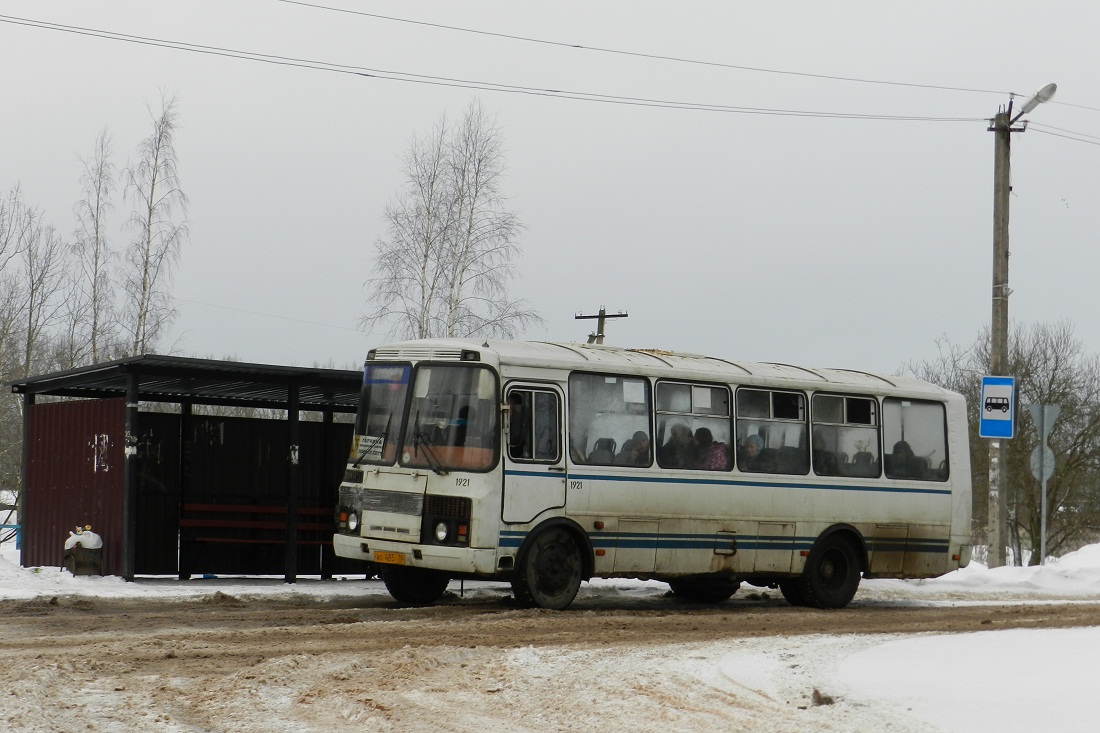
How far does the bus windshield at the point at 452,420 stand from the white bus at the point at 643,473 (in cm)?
2

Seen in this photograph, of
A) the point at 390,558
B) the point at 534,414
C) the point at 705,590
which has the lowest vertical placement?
the point at 705,590

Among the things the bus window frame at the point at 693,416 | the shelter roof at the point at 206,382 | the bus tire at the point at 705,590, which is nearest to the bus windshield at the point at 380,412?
the shelter roof at the point at 206,382

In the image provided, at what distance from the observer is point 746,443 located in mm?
17453

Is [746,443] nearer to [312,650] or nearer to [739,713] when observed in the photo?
[312,650]

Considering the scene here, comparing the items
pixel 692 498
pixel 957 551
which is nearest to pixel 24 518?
pixel 692 498

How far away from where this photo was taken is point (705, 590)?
19.1 meters

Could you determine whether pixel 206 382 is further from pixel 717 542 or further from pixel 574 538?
pixel 717 542

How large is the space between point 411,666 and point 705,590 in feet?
30.9

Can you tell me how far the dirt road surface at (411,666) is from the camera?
8.40 m

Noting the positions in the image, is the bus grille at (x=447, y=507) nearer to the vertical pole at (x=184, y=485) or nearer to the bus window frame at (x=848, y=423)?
the bus window frame at (x=848, y=423)

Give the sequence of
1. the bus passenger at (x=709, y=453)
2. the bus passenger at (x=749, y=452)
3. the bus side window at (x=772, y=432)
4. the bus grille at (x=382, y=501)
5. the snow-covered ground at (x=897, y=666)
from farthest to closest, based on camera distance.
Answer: the bus side window at (x=772, y=432)
the bus passenger at (x=749, y=452)
the bus passenger at (x=709, y=453)
the bus grille at (x=382, y=501)
the snow-covered ground at (x=897, y=666)

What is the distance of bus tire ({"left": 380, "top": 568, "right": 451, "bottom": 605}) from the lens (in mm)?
16328

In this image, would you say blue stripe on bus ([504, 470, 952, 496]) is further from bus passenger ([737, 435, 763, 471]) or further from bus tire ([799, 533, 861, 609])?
bus tire ([799, 533, 861, 609])

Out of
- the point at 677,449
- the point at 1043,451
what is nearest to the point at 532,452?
the point at 677,449
